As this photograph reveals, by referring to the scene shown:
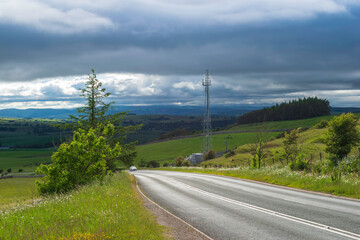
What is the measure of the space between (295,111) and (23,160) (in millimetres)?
134698

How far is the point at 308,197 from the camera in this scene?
52.0 feet

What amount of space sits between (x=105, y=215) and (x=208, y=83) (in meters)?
→ 58.7

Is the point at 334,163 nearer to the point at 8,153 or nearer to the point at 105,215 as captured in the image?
the point at 105,215

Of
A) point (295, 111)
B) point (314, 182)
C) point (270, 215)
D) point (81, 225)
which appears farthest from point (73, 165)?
point (295, 111)

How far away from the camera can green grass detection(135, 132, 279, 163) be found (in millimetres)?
101312

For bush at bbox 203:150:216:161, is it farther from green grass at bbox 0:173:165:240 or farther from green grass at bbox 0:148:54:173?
green grass at bbox 0:173:165:240

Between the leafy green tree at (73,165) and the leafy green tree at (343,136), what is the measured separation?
737 inches

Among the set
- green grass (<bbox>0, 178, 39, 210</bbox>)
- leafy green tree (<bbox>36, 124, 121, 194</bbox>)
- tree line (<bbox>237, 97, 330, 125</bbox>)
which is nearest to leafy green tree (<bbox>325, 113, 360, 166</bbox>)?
leafy green tree (<bbox>36, 124, 121, 194</bbox>)

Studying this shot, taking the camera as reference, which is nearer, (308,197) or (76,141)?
(308,197)

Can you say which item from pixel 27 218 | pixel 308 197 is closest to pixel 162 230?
pixel 27 218

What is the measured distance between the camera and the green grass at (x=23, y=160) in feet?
373

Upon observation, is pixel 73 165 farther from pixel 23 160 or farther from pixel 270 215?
pixel 23 160

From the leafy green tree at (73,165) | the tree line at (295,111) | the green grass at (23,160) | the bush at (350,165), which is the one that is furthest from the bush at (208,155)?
the tree line at (295,111)

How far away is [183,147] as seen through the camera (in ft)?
364
